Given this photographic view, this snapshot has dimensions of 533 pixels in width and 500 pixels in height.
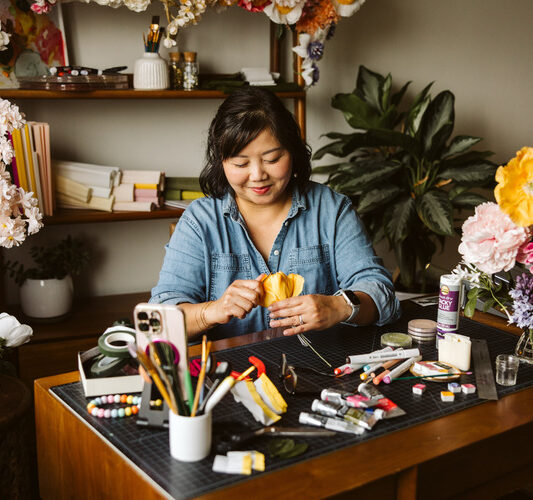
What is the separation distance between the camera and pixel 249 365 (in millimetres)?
1652

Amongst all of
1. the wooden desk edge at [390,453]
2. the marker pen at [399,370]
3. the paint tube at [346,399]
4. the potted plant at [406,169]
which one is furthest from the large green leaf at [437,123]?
the paint tube at [346,399]

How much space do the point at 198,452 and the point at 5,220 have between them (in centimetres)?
106

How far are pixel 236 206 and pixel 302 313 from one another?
576 millimetres

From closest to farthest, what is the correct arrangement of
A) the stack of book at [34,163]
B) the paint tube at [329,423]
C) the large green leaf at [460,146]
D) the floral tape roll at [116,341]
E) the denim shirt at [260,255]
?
the paint tube at [329,423]
the floral tape roll at [116,341]
the denim shirt at [260,255]
the stack of book at [34,163]
the large green leaf at [460,146]

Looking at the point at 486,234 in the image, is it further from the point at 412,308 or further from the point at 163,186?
the point at 163,186

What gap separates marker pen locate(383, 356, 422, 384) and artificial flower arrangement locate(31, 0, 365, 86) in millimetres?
1755

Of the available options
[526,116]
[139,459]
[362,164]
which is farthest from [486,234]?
[526,116]

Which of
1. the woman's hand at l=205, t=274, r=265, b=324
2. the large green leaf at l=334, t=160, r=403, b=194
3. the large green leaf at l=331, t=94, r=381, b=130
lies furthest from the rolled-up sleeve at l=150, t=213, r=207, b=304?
the large green leaf at l=331, t=94, r=381, b=130

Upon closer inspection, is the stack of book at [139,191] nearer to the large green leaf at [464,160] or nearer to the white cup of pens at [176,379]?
the large green leaf at [464,160]

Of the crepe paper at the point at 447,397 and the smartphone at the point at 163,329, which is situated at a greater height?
the smartphone at the point at 163,329

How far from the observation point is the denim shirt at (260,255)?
213 cm

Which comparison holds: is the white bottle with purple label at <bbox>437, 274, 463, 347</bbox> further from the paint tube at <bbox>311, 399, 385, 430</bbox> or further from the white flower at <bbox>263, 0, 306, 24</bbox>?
the white flower at <bbox>263, 0, 306, 24</bbox>

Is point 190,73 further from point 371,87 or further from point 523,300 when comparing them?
point 523,300

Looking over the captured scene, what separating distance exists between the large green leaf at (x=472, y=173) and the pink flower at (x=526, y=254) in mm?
1753
